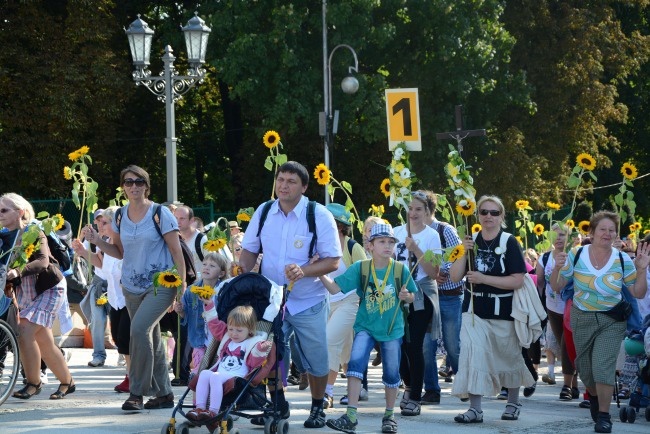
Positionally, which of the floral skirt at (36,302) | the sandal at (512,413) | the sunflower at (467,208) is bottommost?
the sandal at (512,413)

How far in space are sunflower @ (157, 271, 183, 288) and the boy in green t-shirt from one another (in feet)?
3.88

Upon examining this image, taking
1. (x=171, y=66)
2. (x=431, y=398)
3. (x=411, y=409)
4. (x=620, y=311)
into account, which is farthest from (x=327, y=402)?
(x=171, y=66)

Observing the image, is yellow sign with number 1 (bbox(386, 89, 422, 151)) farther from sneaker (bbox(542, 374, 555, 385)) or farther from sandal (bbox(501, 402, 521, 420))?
sandal (bbox(501, 402, 521, 420))

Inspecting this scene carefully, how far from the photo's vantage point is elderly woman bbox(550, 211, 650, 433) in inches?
404

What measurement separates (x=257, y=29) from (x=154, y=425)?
2480 cm

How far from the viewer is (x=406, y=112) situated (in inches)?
586

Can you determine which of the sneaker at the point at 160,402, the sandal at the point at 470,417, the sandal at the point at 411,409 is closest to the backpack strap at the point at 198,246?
the sneaker at the point at 160,402

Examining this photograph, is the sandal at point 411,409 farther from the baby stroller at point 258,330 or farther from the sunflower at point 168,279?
the sunflower at point 168,279

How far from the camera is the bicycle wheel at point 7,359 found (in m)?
10.4

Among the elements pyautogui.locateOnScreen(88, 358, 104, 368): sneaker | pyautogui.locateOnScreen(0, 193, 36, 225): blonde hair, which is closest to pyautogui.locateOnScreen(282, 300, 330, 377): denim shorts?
pyautogui.locateOnScreen(0, 193, 36, 225): blonde hair

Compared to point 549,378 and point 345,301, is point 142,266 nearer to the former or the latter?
point 345,301

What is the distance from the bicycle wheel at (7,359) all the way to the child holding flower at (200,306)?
1.37 metres

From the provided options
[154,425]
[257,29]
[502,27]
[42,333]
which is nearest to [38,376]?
[42,333]

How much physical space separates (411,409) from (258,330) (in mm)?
2253
